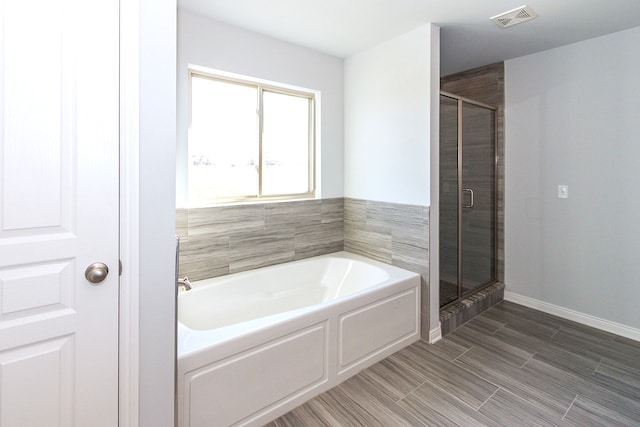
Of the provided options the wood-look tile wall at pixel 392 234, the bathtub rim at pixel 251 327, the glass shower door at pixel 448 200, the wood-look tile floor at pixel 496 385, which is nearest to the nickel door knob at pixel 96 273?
the bathtub rim at pixel 251 327

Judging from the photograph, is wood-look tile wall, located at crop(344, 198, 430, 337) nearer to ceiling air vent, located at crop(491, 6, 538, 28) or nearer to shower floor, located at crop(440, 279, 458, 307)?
shower floor, located at crop(440, 279, 458, 307)

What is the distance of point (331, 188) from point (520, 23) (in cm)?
201

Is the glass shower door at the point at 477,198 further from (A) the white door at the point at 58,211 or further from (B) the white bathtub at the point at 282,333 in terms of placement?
(A) the white door at the point at 58,211

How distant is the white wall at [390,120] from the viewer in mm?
2605

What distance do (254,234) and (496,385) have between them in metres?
2.04

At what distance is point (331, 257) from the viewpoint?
124 inches

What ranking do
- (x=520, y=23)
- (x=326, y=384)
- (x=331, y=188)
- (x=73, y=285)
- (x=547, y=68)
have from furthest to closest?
1. (x=331, y=188)
2. (x=547, y=68)
3. (x=520, y=23)
4. (x=326, y=384)
5. (x=73, y=285)

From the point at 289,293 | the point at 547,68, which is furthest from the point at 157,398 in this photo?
the point at 547,68

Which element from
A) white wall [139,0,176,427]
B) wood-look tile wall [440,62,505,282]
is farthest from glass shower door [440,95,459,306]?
white wall [139,0,176,427]

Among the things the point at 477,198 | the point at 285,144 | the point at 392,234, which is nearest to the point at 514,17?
the point at 477,198

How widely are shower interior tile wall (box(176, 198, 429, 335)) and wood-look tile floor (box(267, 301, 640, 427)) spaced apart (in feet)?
1.46

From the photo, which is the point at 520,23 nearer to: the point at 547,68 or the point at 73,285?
the point at 547,68

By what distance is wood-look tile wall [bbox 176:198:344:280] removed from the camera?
2.46 metres

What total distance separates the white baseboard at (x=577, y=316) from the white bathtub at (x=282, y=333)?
4.75 feet
